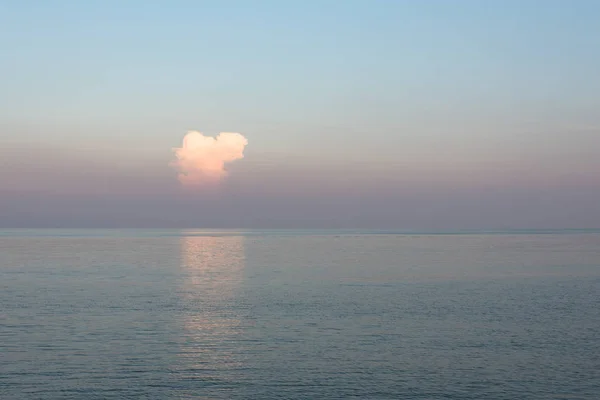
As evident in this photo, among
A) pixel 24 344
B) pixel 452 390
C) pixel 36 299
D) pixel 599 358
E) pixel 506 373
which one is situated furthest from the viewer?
pixel 36 299

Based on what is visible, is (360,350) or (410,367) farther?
(360,350)

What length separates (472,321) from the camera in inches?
1866

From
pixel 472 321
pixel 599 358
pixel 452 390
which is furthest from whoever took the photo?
pixel 472 321

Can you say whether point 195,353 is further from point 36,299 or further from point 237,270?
point 237,270

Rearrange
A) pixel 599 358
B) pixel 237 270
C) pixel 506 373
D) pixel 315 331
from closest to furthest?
pixel 506 373
pixel 599 358
pixel 315 331
pixel 237 270

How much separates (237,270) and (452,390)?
67.4 metres

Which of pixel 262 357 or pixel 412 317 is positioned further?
pixel 412 317

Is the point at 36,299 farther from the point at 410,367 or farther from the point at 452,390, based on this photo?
the point at 452,390

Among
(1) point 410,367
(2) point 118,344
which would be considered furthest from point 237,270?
(1) point 410,367

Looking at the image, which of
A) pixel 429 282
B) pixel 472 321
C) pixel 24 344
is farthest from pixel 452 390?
pixel 429 282

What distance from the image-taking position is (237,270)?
311 ft

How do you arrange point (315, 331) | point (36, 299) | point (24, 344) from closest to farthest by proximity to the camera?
point (24, 344) → point (315, 331) → point (36, 299)

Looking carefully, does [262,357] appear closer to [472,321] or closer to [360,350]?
[360,350]

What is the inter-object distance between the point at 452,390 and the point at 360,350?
27.7 feet
